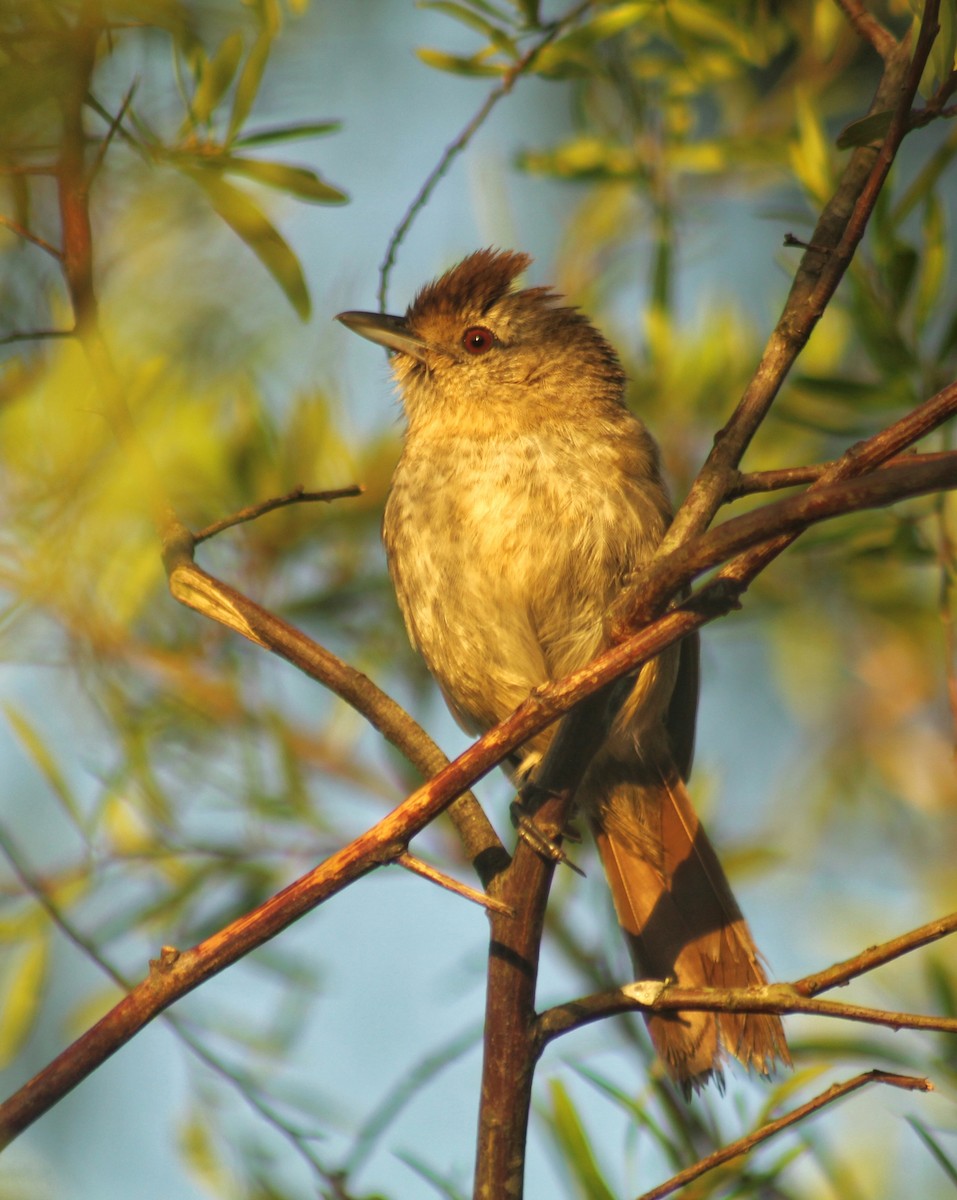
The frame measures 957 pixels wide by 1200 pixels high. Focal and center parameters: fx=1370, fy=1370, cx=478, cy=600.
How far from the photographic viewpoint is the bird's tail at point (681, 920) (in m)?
2.89

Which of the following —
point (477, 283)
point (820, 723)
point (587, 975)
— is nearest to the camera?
point (587, 975)

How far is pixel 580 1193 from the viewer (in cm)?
233

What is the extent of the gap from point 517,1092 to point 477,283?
288 cm

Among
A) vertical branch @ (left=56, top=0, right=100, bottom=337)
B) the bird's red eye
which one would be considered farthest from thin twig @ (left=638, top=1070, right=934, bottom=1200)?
the bird's red eye

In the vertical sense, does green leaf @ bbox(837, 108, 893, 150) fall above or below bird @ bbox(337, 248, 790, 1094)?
below

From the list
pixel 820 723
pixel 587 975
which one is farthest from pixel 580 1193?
pixel 820 723

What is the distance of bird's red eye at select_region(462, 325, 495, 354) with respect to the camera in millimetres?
4168

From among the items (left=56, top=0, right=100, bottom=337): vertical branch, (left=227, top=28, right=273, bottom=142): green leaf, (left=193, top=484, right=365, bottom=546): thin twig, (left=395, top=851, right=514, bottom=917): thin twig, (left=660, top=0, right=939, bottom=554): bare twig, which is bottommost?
(left=395, top=851, right=514, bottom=917): thin twig

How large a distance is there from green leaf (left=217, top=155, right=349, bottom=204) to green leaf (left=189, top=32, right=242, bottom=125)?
90 millimetres

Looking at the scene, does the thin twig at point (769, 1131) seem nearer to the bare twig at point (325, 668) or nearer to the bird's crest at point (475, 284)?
the bare twig at point (325, 668)

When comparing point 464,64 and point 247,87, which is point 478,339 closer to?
point 464,64

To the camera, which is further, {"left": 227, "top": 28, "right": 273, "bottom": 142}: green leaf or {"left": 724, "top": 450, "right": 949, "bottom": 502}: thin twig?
{"left": 227, "top": 28, "right": 273, "bottom": 142}: green leaf

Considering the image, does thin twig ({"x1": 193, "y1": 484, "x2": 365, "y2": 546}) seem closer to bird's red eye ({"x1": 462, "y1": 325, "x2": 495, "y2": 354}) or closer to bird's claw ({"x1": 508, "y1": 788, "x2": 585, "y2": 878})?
bird's claw ({"x1": 508, "y1": 788, "x2": 585, "y2": 878})

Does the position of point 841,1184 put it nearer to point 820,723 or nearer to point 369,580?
point 369,580
